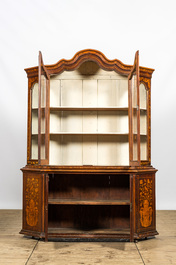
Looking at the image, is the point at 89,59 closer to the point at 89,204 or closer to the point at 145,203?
the point at 89,204

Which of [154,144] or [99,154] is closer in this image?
[99,154]

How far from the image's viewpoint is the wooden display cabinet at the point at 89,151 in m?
3.81

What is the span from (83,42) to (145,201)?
3135 millimetres

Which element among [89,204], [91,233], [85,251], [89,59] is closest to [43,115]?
[89,59]

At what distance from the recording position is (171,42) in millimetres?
5980

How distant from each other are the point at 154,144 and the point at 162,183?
68cm

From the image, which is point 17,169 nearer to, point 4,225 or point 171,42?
point 4,225

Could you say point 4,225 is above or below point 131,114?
below

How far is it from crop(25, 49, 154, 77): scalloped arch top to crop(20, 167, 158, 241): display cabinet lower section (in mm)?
1237

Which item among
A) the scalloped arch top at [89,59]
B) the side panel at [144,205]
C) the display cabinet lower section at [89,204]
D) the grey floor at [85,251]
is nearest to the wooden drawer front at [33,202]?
the display cabinet lower section at [89,204]

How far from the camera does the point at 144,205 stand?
3879 millimetres

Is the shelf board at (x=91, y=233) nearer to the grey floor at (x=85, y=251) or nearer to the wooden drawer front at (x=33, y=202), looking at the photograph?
the grey floor at (x=85, y=251)

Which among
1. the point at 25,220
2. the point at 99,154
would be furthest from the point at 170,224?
the point at 25,220

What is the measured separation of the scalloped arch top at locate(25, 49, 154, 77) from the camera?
4.10m
